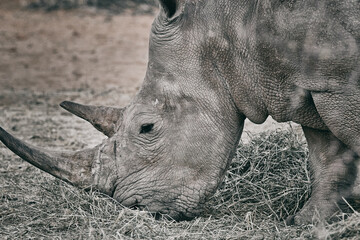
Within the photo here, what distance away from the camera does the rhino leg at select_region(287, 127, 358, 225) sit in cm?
440

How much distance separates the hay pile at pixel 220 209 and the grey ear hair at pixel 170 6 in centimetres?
133

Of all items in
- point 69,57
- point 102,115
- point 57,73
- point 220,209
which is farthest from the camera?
point 69,57

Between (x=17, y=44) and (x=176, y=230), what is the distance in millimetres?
10910

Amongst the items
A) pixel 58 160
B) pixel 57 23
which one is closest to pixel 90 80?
pixel 57 23

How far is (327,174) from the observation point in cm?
461

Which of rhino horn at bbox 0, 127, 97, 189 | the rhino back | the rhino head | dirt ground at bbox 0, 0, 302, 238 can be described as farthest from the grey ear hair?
dirt ground at bbox 0, 0, 302, 238

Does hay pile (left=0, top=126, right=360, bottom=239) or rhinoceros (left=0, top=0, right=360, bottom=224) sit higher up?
rhinoceros (left=0, top=0, right=360, bottom=224)

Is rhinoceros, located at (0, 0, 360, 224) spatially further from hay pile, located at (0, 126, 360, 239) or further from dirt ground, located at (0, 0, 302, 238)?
dirt ground, located at (0, 0, 302, 238)

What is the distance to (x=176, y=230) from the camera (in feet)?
14.1

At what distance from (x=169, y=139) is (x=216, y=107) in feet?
1.25

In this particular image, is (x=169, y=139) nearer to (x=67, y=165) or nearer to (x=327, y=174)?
(x=67, y=165)

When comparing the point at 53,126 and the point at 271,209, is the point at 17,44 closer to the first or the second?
the point at 53,126

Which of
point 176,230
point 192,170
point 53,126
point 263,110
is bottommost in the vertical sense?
point 53,126

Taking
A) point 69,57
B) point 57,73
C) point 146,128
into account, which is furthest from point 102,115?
point 69,57
